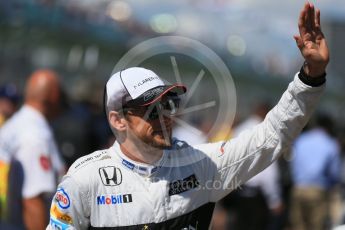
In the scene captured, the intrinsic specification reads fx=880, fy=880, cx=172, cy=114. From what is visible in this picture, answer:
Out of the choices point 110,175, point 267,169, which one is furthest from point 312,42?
point 267,169

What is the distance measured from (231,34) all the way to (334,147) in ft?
48.4

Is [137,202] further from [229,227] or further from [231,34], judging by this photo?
[231,34]

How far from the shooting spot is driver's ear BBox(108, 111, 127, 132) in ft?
13.5

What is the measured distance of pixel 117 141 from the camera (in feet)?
13.7

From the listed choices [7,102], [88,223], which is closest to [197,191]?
[88,223]

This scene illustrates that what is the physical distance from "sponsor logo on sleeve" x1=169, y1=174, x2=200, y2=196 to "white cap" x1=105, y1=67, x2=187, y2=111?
39cm

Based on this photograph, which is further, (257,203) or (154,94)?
(257,203)

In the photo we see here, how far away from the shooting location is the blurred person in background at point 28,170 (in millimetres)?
6059

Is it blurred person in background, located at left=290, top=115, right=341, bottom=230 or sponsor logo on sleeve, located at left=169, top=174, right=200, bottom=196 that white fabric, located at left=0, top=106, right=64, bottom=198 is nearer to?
sponsor logo on sleeve, located at left=169, top=174, right=200, bottom=196

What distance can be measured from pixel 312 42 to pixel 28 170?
9.30 feet

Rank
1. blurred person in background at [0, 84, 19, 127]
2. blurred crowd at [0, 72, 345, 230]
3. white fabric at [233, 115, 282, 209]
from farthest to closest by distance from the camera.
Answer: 1. white fabric at [233, 115, 282, 209]
2. blurred crowd at [0, 72, 345, 230]
3. blurred person in background at [0, 84, 19, 127]

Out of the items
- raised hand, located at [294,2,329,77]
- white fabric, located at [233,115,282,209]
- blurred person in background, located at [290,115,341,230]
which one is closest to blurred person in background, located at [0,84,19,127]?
white fabric, located at [233,115,282,209]

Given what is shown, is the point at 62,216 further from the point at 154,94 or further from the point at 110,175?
the point at 154,94

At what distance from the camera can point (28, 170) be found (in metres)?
6.08
